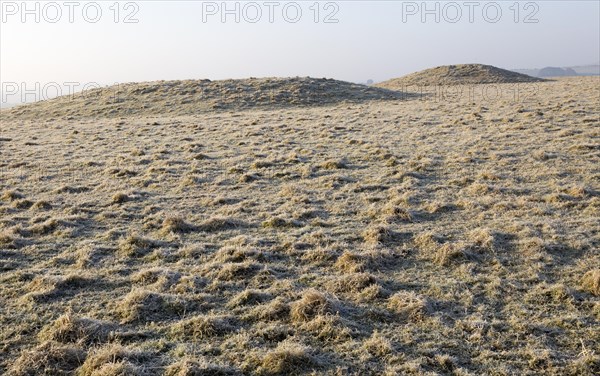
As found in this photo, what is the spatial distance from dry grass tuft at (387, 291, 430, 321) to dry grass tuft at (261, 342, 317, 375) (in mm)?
1803

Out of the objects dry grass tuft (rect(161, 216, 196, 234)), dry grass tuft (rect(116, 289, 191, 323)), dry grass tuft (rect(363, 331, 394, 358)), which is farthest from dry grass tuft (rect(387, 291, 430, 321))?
dry grass tuft (rect(161, 216, 196, 234))

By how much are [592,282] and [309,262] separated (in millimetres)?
4873

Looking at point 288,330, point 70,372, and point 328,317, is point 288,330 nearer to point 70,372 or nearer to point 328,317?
point 328,317

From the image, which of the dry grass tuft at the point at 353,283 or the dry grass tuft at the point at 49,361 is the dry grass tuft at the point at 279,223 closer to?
the dry grass tuft at the point at 353,283

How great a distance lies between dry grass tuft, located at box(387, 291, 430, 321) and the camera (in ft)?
23.3

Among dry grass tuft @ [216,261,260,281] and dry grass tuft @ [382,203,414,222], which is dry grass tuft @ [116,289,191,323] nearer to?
dry grass tuft @ [216,261,260,281]

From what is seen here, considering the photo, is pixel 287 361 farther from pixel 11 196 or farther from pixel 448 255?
pixel 11 196

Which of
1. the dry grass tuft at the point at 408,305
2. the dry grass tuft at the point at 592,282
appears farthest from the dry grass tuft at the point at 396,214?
the dry grass tuft at the point at 592,282

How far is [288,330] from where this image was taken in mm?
6773

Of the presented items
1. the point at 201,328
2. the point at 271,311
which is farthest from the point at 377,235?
the point at 201,328

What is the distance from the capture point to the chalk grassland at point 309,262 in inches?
245

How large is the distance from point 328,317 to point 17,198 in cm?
1189

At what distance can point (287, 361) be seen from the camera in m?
5.98

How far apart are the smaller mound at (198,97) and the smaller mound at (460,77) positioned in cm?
1818
